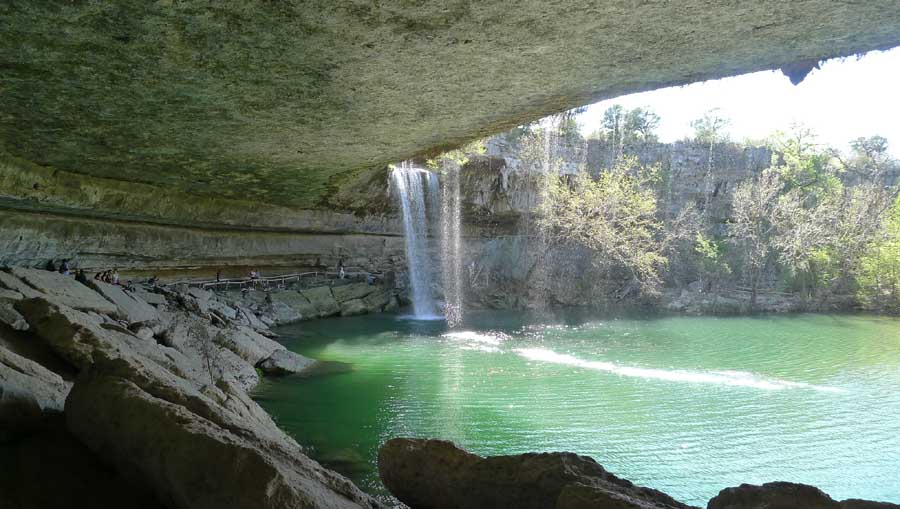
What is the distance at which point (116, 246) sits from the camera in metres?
14.7

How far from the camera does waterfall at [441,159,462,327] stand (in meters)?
22.8

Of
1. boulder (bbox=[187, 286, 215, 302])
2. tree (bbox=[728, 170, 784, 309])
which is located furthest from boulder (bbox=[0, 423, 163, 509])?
tree (bbox=[728, 170, 784, 309])

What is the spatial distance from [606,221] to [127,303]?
1814cm

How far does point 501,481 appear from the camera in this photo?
3.20 m

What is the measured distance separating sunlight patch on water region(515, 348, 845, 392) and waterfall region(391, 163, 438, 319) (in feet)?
32.2

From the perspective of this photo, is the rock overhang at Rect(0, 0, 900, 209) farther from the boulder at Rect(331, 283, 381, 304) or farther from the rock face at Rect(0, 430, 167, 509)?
the boulder at Rect(331, 283, 381, 304)

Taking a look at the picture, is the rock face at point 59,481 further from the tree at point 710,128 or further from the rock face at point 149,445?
the tree at point 710,128

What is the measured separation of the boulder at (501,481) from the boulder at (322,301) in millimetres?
16910

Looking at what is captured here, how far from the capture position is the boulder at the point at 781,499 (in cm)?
235

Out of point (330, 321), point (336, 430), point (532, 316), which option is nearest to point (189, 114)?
point (336, 430)

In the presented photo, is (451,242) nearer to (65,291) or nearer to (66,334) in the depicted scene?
(65,291)

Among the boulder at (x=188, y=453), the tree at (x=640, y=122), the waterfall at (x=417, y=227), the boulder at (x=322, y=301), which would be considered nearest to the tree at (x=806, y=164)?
the tree at (x=640, y=122)

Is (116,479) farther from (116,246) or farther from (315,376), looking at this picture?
(116,246)

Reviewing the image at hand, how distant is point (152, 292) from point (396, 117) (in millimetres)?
9444
